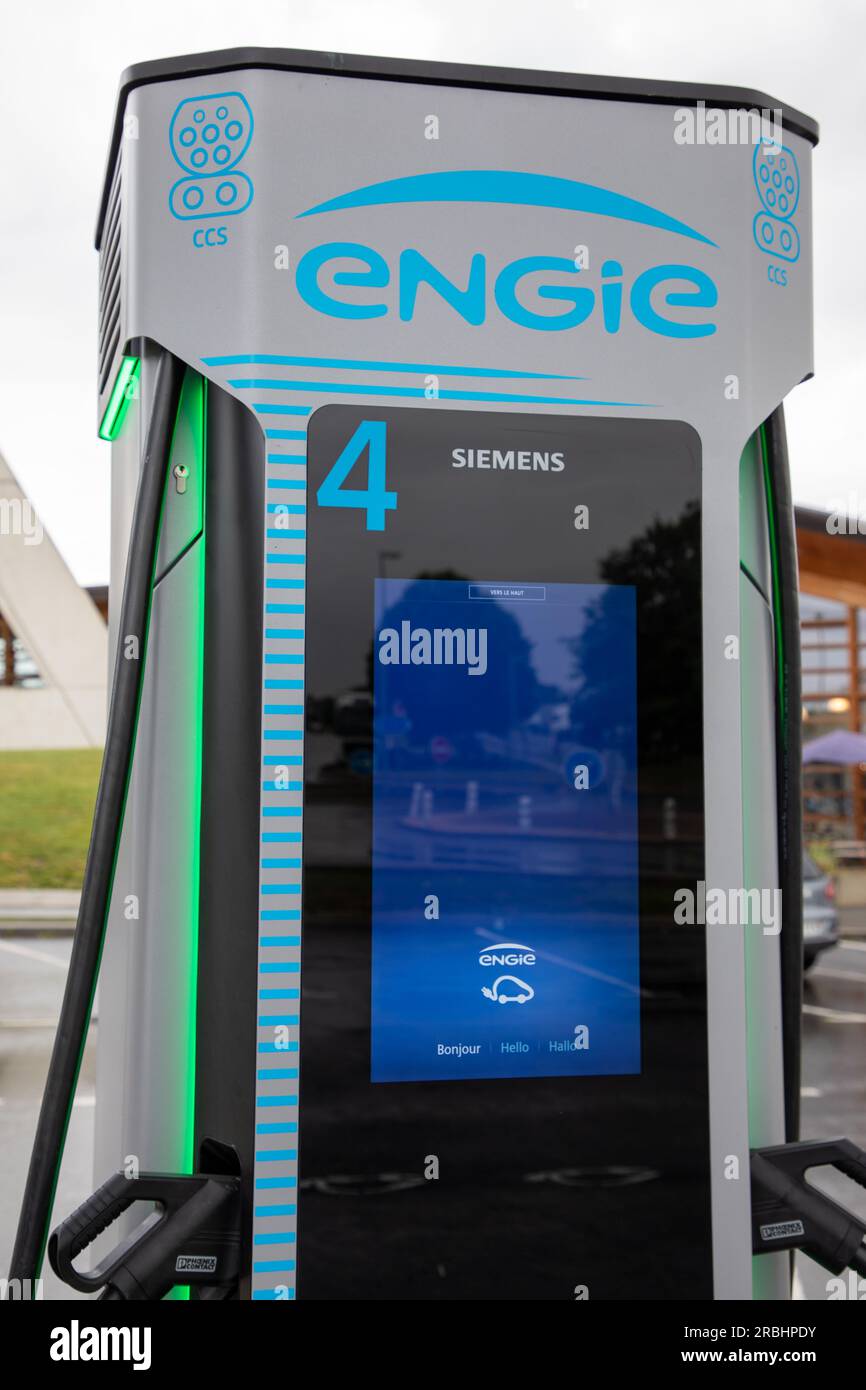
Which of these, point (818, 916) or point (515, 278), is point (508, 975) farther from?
point (818, 916)

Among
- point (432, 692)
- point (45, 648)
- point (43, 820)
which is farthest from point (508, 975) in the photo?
point (43, 820)

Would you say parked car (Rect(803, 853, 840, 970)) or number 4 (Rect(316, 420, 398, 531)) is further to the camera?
parked car (Rect(803, 853, 840, 970))

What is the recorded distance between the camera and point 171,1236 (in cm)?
192

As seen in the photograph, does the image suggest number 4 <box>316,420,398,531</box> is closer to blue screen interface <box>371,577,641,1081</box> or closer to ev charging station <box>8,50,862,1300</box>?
ev charging station <box>8,50,862,1300</box>

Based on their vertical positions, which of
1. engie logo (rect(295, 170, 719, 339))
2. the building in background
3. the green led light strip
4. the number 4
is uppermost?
the building in background

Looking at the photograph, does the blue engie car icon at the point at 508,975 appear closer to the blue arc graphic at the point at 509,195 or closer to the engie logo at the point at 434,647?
the engie logo at the point at 434,647

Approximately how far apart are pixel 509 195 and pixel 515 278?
14 cm

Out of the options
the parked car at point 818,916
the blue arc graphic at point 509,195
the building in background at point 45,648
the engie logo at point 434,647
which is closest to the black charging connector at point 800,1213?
the engie logo at point 434,647

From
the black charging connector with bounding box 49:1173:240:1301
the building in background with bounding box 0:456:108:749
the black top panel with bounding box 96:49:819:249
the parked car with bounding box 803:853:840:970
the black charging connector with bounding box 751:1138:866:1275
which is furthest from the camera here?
the building in background with bounding box 0:456:108:749

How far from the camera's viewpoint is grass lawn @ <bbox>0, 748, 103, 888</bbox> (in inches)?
673

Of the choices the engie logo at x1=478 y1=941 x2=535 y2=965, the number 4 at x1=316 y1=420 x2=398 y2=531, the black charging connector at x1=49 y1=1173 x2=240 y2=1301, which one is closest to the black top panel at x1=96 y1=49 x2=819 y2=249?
the number 4 at x1=316 y1=420 x2=398 y2=531

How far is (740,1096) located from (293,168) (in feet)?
5.55
